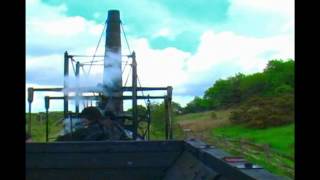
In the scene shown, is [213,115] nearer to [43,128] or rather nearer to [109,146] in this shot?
[43,128]

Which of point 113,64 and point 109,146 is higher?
point 113,64

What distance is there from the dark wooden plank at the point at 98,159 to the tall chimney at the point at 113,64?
3692 mm

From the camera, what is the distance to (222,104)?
3938 cm

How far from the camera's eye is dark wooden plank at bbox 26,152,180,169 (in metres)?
7.31

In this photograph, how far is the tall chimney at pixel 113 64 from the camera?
1157 cm

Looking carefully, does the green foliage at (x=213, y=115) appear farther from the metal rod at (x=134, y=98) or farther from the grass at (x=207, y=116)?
the metal rod at (x=134, y=98)

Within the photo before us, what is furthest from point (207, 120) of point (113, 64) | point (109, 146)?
point (109, 146)

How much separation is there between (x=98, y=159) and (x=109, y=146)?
229mm

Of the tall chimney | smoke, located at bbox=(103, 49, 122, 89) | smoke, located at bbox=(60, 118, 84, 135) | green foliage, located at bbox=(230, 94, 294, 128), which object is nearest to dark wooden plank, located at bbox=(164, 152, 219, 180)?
smoke, located at bbox=(60, 118, 84, 135)

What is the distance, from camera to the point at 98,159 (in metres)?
7.44

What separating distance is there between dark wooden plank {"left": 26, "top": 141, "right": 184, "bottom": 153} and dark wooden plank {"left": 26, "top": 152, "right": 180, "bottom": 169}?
54 mm

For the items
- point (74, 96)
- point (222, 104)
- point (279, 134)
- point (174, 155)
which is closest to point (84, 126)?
point (74, 96)

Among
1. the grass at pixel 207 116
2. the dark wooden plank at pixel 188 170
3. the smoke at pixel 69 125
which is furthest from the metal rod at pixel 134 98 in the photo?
the grass at pixel 207 116
